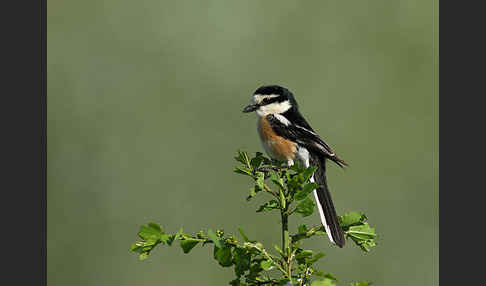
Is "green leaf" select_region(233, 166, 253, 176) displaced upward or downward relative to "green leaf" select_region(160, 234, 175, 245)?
upward

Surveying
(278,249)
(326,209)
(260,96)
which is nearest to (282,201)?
(278,249)

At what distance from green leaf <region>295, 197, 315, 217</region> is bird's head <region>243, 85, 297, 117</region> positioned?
2818 mm

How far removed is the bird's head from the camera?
5348 mm

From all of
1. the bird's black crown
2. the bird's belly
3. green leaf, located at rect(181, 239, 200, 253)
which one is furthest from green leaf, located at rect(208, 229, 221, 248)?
the bird's black crown

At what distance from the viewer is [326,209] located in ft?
13.6

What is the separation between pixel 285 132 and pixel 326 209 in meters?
1.33

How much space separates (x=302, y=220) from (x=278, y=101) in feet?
12.0

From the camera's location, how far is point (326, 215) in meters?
3.95

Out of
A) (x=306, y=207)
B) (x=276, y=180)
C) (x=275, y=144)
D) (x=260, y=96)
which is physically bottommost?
(x=306, y=207)

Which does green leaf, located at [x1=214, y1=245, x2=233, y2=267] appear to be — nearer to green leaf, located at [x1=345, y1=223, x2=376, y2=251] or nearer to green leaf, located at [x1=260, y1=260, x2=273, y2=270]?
green leaf, located at [x1=260, y1=260, x2=273, y2=270]

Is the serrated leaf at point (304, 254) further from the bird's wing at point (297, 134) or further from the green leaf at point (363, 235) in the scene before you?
the bird's wing at point (297, 134)

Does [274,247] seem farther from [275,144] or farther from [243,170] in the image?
[275,144]
